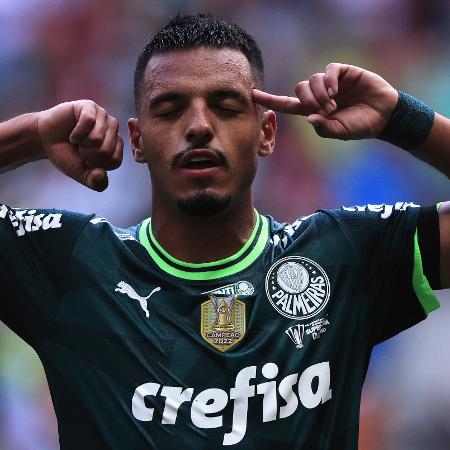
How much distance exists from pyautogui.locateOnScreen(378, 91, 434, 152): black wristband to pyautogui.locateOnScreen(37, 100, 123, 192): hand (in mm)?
773

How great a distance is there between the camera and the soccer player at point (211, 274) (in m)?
2.33

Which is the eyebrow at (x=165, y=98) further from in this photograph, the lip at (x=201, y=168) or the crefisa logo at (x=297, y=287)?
the crefisa logo at (x=297, y=287)

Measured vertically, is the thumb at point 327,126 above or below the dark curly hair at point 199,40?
below

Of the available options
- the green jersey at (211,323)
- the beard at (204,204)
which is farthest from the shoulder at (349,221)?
the beard at (204,204)

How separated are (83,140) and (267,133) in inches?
27.2

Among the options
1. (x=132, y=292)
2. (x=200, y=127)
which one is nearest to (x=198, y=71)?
(x=200, y=127)

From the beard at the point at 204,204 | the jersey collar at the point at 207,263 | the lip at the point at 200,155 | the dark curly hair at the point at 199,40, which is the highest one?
the dark curly hair at the point at 199,40

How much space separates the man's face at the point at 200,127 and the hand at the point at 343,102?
6.2 inches

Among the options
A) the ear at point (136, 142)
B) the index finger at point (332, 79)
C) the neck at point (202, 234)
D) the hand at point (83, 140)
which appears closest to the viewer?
the index finger at point (332, 79)

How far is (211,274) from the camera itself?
103 inches

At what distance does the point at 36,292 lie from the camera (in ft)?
8.15

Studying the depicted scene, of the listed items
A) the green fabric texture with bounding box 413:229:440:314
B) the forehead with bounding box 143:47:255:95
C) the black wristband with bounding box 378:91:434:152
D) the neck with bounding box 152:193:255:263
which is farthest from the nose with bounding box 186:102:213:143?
the green fabric texture with bounding box 413:229:440:314

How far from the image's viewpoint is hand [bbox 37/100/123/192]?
2.42m

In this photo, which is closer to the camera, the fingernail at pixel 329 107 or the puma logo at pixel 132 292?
the fingernail at pixel 329 107
